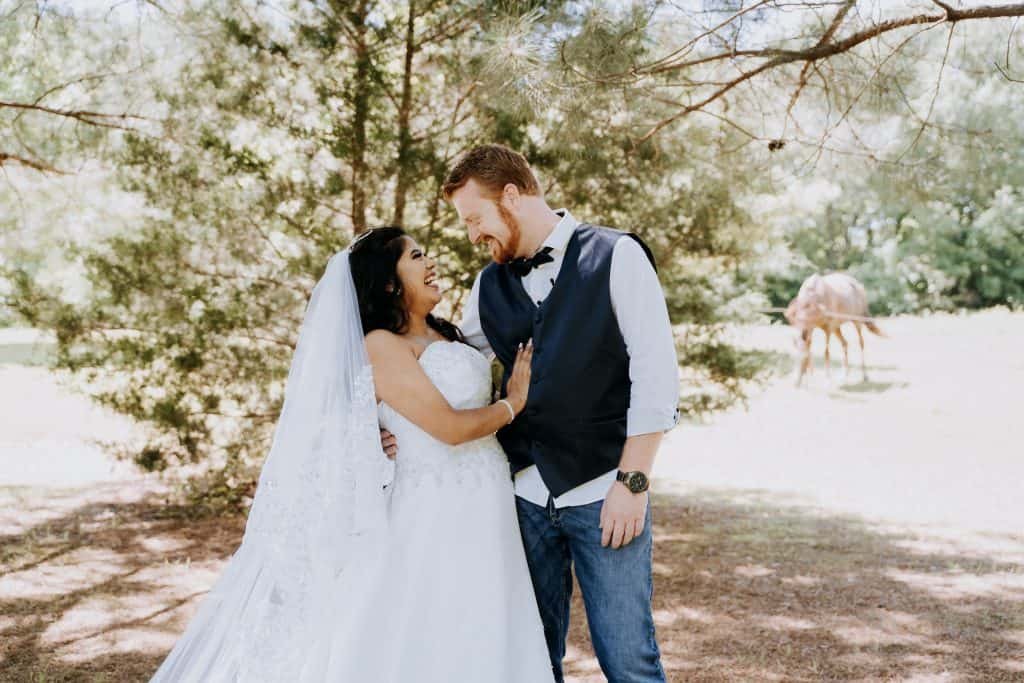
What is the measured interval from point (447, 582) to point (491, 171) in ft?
3.31

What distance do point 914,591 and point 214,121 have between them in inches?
167

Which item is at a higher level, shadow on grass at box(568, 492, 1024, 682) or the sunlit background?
the sunlit background

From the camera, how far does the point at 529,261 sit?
2236 mm

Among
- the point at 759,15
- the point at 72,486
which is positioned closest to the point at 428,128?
the point at 759,15

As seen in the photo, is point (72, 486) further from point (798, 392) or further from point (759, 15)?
point (798, 392)

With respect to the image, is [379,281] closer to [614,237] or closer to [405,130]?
[614,237]

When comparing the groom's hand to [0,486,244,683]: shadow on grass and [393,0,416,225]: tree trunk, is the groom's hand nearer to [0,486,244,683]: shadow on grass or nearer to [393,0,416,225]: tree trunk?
[0,486,244,683]: shadow on grass

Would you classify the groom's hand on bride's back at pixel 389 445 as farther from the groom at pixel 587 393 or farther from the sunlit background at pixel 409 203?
the sunlit background at pixel 409 203

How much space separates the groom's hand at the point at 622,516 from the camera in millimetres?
1983

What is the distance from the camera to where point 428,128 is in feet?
15.3

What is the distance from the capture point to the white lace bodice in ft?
7.62


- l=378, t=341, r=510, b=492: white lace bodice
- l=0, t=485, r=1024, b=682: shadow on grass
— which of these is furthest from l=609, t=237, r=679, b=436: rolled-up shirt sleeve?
l=0, t=485, r=1024, b=682: shadow on grass

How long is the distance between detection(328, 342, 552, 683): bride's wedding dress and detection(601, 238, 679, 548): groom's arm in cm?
37

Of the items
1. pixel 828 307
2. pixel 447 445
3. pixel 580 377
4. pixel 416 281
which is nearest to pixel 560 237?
pixel 580 377
